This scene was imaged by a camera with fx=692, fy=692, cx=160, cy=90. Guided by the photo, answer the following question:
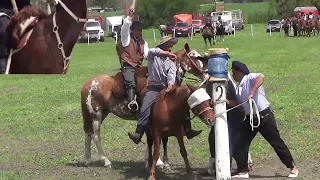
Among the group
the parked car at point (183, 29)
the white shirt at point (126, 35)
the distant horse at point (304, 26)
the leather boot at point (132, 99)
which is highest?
the white shirt at point (126, 35)

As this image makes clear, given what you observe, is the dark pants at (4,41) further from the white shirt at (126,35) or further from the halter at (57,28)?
the white shirt at (126,35)

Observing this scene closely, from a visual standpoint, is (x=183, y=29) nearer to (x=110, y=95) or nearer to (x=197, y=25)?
(x=197, y=25)

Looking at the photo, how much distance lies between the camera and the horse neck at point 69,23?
2.17m

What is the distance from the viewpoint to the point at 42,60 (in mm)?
2246

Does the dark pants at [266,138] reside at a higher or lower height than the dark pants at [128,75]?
lower

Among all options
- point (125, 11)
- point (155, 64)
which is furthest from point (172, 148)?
point (125, 11)

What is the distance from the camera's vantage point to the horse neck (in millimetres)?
2170

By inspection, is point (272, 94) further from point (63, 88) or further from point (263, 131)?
point (263, 131)

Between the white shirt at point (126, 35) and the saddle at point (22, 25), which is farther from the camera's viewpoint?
the white shirt at point (126, 35)

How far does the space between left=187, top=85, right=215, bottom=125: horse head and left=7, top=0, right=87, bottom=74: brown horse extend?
6.00m

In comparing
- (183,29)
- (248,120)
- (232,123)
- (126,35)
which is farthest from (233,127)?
(183,29)

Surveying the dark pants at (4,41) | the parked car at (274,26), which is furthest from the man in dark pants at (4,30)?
the parked car at (274,26)

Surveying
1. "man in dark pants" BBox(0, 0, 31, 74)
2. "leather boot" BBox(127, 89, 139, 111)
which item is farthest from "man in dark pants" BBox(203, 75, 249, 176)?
"man in dark pants" BBox(0, 0, 31, 74)

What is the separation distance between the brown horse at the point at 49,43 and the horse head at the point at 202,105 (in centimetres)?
600
